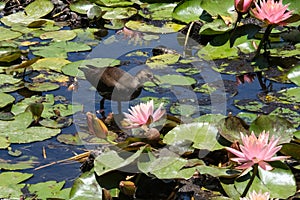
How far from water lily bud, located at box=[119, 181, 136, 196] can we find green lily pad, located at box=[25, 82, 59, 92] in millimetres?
1259

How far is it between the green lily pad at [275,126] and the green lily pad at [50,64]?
60.2 inches

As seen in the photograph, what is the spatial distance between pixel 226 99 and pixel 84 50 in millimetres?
1166

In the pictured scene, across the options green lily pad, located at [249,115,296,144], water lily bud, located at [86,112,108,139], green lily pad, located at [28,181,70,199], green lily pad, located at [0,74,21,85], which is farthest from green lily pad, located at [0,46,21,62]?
green lily pad, located at [249,115,296,144]

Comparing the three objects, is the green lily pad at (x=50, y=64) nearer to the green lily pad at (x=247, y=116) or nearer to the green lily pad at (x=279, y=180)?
the green lily pad at (x=247, y=116)

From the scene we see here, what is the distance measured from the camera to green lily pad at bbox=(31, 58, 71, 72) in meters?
3.70

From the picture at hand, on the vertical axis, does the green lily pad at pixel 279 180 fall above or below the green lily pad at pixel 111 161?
above

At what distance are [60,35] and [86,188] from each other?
210 centimetres

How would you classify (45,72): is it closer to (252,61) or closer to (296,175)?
(252,61)

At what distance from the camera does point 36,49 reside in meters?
4.03

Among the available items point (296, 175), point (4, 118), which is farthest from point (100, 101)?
point (296, 175)

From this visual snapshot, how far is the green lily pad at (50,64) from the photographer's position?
12.1 feet

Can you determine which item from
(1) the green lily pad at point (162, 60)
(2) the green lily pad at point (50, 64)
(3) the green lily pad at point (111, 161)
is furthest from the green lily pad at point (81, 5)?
(3) the green lily pad at point (111, 161)

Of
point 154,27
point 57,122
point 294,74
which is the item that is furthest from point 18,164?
→ point 154,27

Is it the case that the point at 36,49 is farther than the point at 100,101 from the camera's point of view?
Yes
